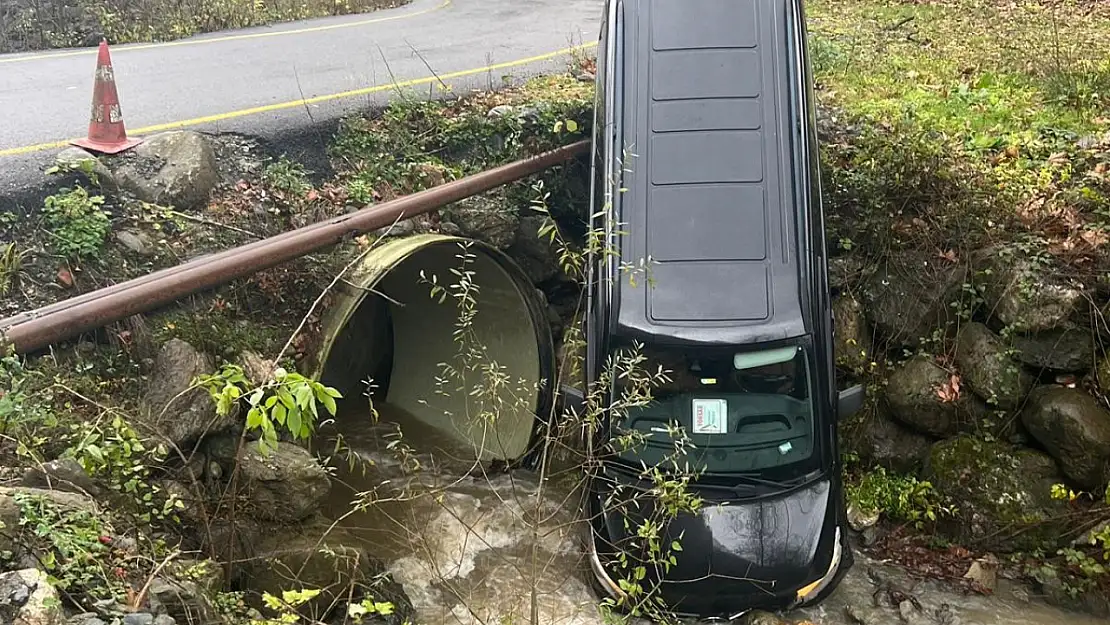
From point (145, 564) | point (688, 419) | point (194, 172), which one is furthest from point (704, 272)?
point (194, 172)

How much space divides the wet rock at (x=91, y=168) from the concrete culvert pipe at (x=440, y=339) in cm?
194

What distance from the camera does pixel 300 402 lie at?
9.94 feet

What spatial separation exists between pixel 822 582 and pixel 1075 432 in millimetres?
2295

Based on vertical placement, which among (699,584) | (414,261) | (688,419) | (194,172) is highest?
(194,172)

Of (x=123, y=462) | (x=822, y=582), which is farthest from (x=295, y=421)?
(x=822, y=582)

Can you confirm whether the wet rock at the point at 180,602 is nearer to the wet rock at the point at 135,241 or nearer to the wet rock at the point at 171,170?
the wet rock at the point at 135,241

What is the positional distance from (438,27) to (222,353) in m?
9.01

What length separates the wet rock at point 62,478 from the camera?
13.8 ft

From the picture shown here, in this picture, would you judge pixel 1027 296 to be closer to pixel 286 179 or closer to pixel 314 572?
pixel 314 572

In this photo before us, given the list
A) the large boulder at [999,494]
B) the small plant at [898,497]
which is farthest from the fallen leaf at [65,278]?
the large boulder at [999,494]

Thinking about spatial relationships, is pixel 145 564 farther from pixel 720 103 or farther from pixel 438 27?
pixel 438 27

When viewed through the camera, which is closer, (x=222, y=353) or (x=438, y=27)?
(x=222, y=353)

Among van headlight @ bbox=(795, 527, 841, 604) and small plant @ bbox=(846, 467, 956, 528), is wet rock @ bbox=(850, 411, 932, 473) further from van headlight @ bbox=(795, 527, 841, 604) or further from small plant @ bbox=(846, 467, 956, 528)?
van headlight @ bbox=(795, 527, 841, 604)

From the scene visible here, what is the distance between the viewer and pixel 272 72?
9391 mm
